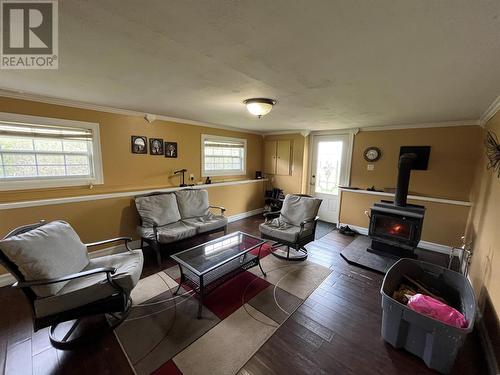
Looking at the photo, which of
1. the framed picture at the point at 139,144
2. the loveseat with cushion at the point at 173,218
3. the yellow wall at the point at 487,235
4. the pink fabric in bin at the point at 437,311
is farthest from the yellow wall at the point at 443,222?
the framed picture at the point at 139,144

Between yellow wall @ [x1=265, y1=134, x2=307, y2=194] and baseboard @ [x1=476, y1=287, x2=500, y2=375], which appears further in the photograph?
yellow wall @ [x1=265, y1=134, x2=307, y2=194]

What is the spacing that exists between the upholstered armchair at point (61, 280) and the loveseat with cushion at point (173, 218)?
3.03 feet

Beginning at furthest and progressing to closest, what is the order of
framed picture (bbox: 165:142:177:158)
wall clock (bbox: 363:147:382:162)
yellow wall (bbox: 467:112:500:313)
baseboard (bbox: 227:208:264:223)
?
baseboard (bbox: 227:208:264:223), wall clock (bbox: 363:147:382:162), framed picture (bbox: 165:142:177:158), yellow wall (bbox: 467:112:500:313)

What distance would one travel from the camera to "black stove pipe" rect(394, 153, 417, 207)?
328 centimetres

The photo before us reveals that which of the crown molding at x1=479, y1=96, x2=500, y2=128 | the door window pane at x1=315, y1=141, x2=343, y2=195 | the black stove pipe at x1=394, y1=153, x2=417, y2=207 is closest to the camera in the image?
the crown molding at x1=479, y1=96, x2=500, y2=128

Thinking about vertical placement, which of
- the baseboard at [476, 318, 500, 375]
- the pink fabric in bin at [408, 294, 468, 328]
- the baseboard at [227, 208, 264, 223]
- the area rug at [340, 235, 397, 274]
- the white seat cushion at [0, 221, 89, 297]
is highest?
the white seat cushion at [0, 221, 89, 297]

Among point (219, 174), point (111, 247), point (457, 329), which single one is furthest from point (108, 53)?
point (219, 174)

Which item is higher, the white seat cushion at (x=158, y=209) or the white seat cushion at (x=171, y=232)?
the white seat cushion at (x=158, y=209)

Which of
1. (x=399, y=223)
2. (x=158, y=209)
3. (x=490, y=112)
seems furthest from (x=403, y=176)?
(x=158, y=209)

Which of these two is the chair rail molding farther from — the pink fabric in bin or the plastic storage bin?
the pink fabric in bin

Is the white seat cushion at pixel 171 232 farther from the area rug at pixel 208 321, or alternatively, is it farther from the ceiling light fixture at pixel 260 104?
the ceiling light fixture at pixel 260 104

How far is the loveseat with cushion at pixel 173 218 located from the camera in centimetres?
294

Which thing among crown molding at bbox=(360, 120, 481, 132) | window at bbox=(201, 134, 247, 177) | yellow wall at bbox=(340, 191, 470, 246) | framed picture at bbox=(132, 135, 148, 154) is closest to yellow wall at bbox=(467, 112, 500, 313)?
crown molding at bbox=(360, 120, 481, 132)

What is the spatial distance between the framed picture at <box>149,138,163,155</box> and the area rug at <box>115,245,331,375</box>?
207 centimetres
